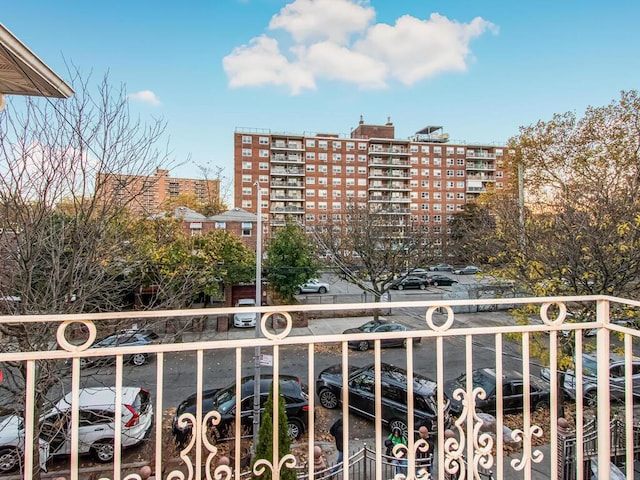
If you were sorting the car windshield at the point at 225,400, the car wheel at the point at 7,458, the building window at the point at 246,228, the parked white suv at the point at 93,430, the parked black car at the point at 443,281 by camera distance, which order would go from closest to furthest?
1. the parked white suv at the point at 93,430
2. the car wheel at the point at 7,458
3. the car windshield at the point at 225,400
4. the building window at the point at 246,228
5. the parked black car at the point at 443,281

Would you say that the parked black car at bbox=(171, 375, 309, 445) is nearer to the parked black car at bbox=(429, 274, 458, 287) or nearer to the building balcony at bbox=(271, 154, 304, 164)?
the parked black car at bbox=(429, 274, 458, 287)

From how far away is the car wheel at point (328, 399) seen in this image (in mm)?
9008

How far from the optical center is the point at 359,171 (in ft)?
152

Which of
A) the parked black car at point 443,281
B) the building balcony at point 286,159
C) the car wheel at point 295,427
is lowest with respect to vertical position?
the car wheel at point 295,427

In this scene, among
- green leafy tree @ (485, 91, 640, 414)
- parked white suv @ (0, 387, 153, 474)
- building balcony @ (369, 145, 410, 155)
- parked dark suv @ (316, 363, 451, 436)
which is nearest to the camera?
parked white suv @ (0, 387, 153, 474)

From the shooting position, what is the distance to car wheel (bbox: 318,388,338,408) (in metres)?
9.01

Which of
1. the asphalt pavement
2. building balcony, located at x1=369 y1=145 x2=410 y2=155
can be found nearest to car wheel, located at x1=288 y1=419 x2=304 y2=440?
the asphalt pavement

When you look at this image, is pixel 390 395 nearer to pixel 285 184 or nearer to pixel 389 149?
pixel 285 184

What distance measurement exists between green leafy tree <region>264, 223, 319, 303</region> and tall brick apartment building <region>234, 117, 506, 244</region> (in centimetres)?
2531

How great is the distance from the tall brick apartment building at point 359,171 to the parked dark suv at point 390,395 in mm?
34021

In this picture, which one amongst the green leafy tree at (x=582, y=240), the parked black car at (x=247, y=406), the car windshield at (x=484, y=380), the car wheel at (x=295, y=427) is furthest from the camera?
the car windshield at (x=484, y=380)

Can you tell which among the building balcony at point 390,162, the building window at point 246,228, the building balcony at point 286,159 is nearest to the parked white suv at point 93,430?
the building window at point 246,228

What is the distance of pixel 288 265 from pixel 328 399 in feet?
27.3

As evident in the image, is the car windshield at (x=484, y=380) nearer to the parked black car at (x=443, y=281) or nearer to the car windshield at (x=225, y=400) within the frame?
the car windshield at (x=225, y=400)
